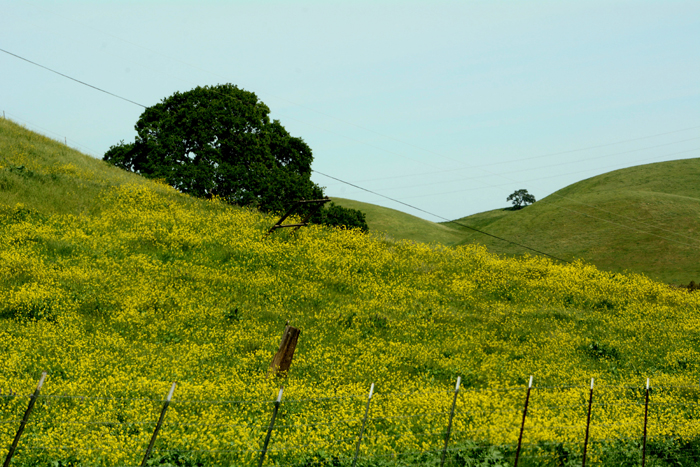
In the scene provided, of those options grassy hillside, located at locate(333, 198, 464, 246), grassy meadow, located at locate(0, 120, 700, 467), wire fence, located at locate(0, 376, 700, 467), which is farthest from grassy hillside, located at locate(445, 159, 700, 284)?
wire fence, located at locate(0, 376, 700, 467)

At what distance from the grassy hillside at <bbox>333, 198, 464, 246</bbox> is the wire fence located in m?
81.2

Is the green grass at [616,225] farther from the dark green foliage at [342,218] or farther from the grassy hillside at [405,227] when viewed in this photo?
the dark green foliage at [342,218]

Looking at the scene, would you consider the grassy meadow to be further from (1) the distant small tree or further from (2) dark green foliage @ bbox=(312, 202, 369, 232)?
(1) the distant small tree

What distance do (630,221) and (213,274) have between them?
230 ft

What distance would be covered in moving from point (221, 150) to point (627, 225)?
194ft

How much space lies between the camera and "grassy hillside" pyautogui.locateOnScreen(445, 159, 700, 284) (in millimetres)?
64125

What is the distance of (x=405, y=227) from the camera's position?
10519cm

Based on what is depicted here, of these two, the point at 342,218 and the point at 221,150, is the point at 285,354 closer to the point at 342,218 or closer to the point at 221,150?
the point at 221,150

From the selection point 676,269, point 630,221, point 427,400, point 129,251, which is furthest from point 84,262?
point 630,221

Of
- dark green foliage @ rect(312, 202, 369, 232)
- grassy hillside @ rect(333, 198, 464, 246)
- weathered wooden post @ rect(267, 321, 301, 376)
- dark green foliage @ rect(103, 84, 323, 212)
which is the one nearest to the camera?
weathered wooden post @ rect(267, 321, 301, 376)

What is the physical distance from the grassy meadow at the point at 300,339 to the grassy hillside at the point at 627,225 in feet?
108

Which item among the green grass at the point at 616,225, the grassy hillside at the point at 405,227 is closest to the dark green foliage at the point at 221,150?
the green grass at the point at 616,225

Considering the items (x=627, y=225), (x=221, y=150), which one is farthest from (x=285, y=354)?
(x=627, y=225)

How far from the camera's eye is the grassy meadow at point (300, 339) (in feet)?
35.0
